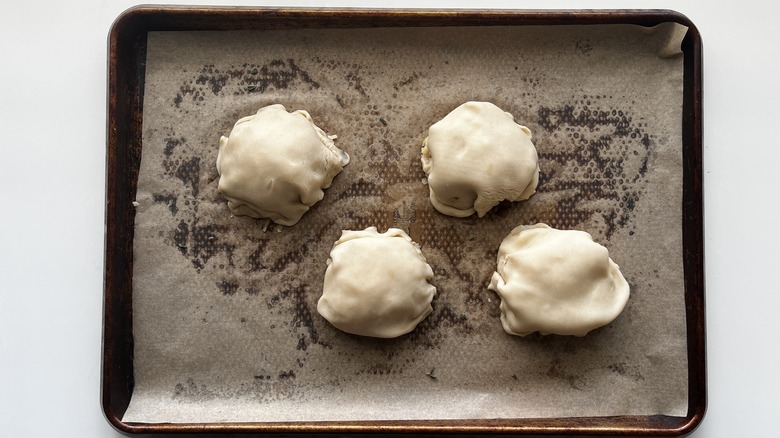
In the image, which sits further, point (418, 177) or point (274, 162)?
point (418, 177)

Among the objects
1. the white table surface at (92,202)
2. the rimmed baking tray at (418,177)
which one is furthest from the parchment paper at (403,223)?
the white table surface at (92,202)

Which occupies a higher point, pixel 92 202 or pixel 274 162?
pixel 274 162

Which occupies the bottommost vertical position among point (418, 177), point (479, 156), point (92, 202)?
point (92, 202)

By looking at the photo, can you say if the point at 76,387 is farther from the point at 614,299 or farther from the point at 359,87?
the point at 614,299

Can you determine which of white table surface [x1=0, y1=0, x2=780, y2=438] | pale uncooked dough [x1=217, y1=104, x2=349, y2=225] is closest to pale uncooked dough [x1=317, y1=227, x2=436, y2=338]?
pale uncooked dough [x1=217, y1=104, x2=349, y2=225]

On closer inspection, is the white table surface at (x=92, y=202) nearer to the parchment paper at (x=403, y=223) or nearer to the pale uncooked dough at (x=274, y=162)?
the parchment paper at (x=403, y=223)

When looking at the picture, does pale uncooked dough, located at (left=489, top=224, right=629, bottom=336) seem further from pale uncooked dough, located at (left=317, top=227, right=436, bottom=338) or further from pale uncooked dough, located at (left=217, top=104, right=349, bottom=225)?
pale uncooked dough, located at (left=217, top=104, right=349, bottom=225)

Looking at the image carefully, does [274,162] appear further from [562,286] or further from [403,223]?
[562,286]

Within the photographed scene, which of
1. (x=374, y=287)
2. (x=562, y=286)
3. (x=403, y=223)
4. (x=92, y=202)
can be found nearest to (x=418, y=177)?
(x=403, y=223)
